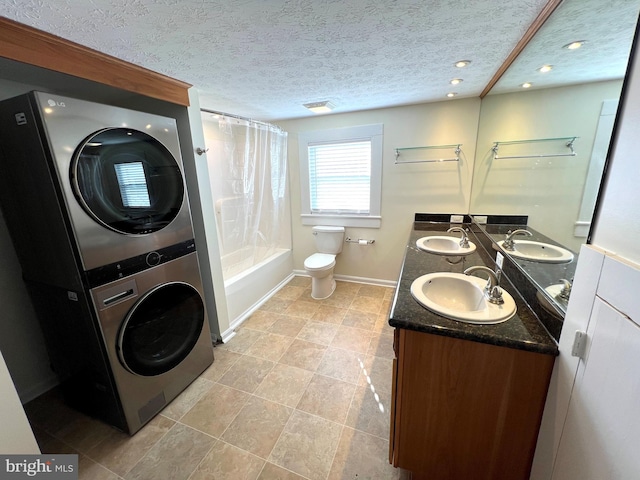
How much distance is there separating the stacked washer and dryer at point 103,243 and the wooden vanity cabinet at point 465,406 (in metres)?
1.34

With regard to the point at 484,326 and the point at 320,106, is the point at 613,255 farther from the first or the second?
the point at 320,106

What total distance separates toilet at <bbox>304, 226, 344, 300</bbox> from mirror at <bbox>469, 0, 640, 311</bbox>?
1.60 meters

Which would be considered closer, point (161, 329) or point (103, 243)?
point (103, 243)

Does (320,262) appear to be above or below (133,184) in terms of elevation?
below

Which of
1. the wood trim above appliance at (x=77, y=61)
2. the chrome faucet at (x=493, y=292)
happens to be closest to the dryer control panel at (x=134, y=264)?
the wood trim above appliance at (x=77, y=61)

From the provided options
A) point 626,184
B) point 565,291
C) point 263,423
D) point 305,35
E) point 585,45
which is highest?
point 305,35

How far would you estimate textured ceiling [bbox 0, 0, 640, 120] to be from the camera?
0.94 meters

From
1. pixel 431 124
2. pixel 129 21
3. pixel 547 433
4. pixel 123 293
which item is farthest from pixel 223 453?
pixel 431 124

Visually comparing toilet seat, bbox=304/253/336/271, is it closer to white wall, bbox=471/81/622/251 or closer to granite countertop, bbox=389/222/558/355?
granite countertop, bbox=389/222/558/355

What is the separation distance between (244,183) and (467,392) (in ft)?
7.78

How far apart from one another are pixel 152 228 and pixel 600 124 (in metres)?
1.93

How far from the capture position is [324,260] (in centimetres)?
280

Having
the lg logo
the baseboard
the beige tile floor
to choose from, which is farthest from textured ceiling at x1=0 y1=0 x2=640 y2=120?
the baseboard

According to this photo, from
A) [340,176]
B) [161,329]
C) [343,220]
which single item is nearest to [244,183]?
[340,176]
